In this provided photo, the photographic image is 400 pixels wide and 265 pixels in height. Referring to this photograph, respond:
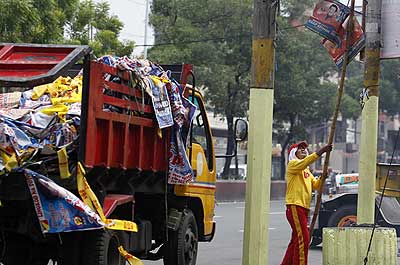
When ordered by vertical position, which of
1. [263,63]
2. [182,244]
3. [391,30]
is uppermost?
[391,30]

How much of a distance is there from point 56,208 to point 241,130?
13.4 ft

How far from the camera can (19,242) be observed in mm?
8484

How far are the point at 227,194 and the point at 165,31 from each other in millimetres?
6952

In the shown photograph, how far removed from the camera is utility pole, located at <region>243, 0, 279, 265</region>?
342 inches

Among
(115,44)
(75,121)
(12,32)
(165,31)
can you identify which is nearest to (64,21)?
(115,44)

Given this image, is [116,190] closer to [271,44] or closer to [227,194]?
[271,44]

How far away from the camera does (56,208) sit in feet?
23.8

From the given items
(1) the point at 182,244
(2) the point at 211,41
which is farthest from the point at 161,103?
(2) the point at 211,41

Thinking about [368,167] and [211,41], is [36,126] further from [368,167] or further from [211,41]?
[211,41]

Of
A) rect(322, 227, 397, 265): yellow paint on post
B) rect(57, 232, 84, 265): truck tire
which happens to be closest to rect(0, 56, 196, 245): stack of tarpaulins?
rect(57, 232, 84, 265): truck tire

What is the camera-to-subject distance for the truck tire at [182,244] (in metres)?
10.1

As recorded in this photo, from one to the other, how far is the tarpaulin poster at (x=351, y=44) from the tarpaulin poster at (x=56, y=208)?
4.13m

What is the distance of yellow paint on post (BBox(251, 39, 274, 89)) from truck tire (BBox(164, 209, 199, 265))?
2.33 metres

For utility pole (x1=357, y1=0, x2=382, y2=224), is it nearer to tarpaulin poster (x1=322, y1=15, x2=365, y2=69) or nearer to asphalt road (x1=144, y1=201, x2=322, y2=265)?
tarpaulin poster (x1=322, y1=15, x2=365, y2=69)
